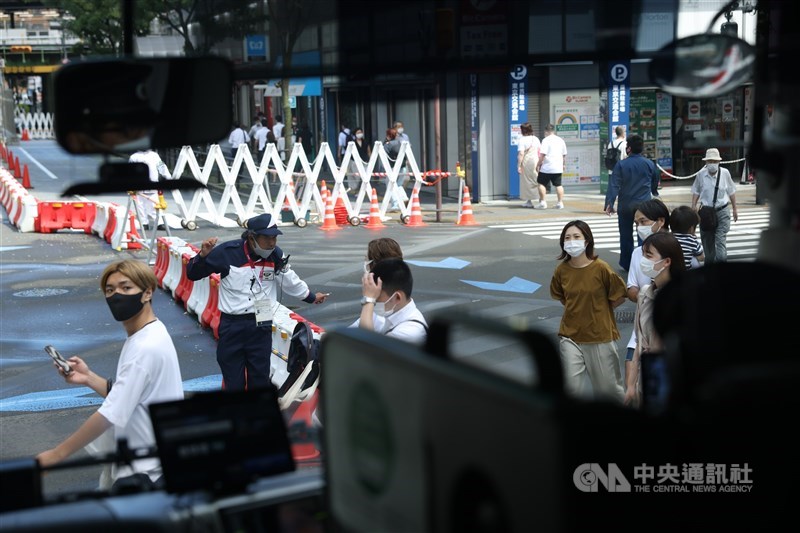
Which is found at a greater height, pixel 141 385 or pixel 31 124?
pixel 31 124

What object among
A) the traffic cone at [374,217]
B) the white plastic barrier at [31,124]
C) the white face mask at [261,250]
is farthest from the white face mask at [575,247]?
the white plastic barrier at [31,124]

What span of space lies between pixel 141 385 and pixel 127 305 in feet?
1.90

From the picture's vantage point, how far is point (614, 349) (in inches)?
306

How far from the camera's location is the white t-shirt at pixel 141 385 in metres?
5.11

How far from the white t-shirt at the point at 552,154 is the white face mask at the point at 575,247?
660 inches

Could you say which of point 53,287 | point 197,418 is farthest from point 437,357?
point 53,287

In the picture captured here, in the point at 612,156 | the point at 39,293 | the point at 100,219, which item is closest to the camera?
the point at 39,293

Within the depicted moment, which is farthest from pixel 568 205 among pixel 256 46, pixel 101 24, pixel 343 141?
pixel 256 46

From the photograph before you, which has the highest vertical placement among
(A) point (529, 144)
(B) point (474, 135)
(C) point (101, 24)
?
(C) point (101, 24)

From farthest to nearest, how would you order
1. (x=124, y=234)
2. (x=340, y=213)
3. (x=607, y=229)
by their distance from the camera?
1. (x=340, y=213)
2. (x=607, y=229)
3. (x=124, y=234)

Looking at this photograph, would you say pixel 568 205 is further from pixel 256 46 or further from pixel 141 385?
pixel 256 46

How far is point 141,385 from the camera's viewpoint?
205 inches

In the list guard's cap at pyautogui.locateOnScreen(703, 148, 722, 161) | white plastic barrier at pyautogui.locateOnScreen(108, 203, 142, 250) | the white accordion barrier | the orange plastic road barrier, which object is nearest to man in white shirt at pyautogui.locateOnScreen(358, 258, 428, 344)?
guard's cap at pyautogui.locateOnScreen(703, 148, 722, 161)

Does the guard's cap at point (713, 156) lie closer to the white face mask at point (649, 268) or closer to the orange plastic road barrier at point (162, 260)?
the white face mask at point (649, 268)
